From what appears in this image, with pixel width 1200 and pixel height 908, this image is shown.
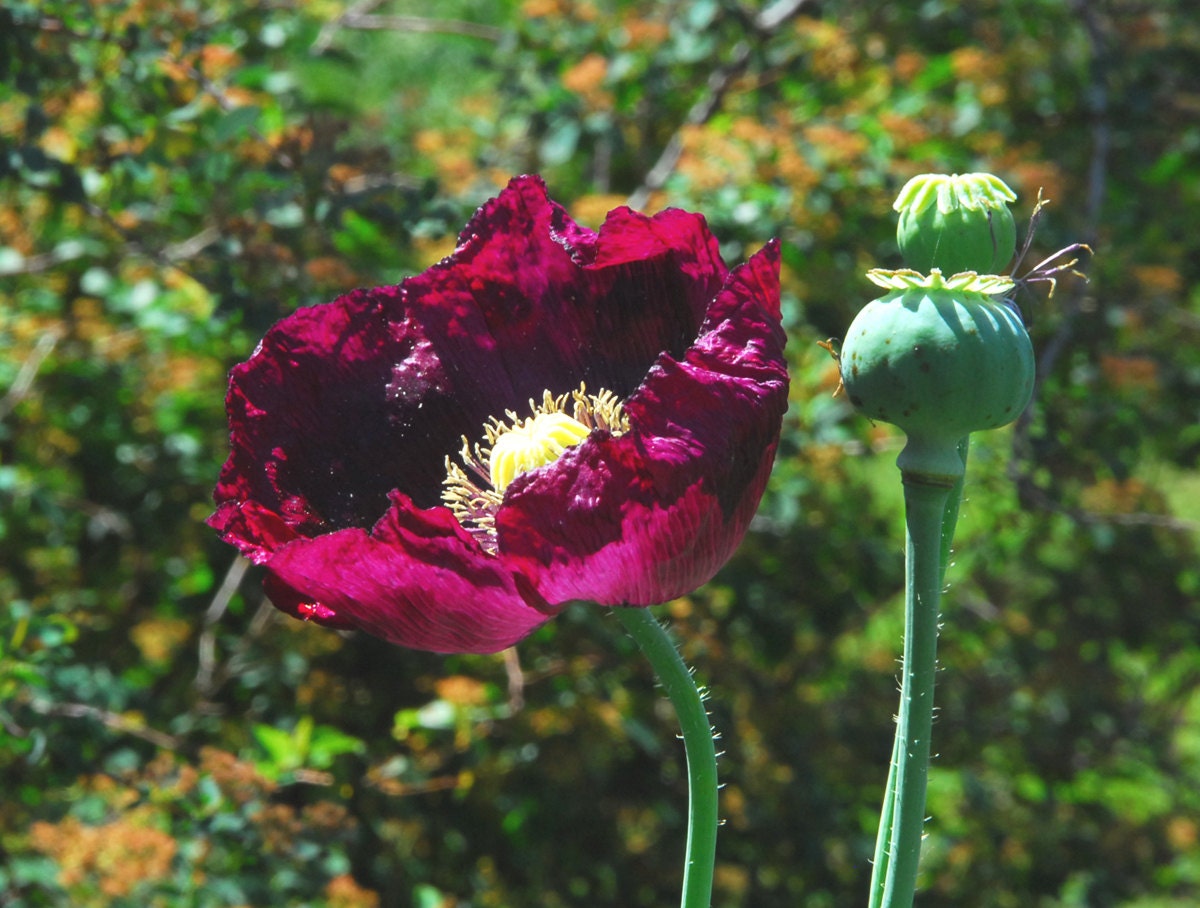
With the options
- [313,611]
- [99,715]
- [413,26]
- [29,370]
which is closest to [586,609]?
[99,715]

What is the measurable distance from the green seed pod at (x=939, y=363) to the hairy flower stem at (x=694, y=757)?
16 cm

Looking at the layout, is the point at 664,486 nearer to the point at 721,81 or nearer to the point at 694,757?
the point at 694,757

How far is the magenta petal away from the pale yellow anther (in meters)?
0.16

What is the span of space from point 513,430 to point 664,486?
27 cm

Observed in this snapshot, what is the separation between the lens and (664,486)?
78 cm

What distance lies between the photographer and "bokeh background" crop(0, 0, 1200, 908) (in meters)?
1.97

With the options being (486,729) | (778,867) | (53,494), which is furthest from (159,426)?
(778,867)

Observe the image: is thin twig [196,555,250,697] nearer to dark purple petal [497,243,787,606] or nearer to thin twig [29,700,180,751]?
thin twig [29,700,180,751]

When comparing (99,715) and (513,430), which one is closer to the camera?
(513,430)

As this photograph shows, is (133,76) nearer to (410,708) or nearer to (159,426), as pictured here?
(159,426)

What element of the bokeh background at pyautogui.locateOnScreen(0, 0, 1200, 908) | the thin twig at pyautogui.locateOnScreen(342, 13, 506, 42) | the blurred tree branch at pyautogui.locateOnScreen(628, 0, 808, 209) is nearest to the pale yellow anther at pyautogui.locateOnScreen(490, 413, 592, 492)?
the bokeh background at pyautogui.locateOnScreen(0, 0, 1200, 908)

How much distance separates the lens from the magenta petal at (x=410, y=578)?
779mm

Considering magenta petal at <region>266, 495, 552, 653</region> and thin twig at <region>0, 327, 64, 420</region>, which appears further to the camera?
thin twig at <region>0, 327, 64, 420</region>

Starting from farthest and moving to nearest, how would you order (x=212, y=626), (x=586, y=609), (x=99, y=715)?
1. (x=212, y=626)
2. (x=586, y=609)
3. (x=99, y=715)
